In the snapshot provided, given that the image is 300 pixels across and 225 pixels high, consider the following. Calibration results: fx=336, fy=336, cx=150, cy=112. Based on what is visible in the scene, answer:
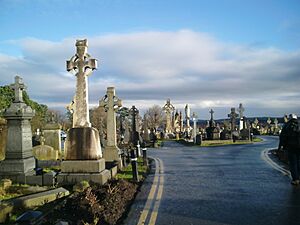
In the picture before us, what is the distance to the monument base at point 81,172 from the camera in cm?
1006

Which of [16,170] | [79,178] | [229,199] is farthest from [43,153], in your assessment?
[229,199]

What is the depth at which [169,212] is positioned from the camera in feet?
23.6

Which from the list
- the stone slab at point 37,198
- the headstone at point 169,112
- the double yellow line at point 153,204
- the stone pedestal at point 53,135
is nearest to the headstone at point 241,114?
the headstone at point 169,112

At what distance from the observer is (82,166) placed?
33.9 ft

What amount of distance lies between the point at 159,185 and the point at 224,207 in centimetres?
335

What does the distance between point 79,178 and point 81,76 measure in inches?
131

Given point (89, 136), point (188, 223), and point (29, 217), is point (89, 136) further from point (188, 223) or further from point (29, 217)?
point (29, 217)

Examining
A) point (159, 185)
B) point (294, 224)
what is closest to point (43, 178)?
point (159, 185)

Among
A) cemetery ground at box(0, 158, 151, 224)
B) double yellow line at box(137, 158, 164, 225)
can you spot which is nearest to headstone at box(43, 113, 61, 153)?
double yellow line at box(137, 158, 164, 225)

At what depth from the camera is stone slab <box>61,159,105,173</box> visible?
33.6 feet

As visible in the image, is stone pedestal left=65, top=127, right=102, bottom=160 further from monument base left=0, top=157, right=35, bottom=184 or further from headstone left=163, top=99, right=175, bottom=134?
headstone left=163, top=99, right=175, bottom=134

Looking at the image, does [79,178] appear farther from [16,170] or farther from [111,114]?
[111,114]

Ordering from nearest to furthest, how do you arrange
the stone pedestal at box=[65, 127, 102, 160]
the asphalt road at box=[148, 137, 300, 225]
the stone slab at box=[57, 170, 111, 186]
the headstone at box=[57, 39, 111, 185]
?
the asphalt road at box=[148, 137, 300, 225] → the stone slab at box=[57, 170, 111, 186] → the headstone at box=[57, 39, 111, 185] → the stone pedestal at box=[65, 127, 102, 160]

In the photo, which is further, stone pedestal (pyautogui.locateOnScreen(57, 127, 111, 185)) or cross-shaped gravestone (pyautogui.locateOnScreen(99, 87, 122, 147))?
cross-shaped gravestone (pyautogui.locateOnScreen(99, 87, 122, 147))
